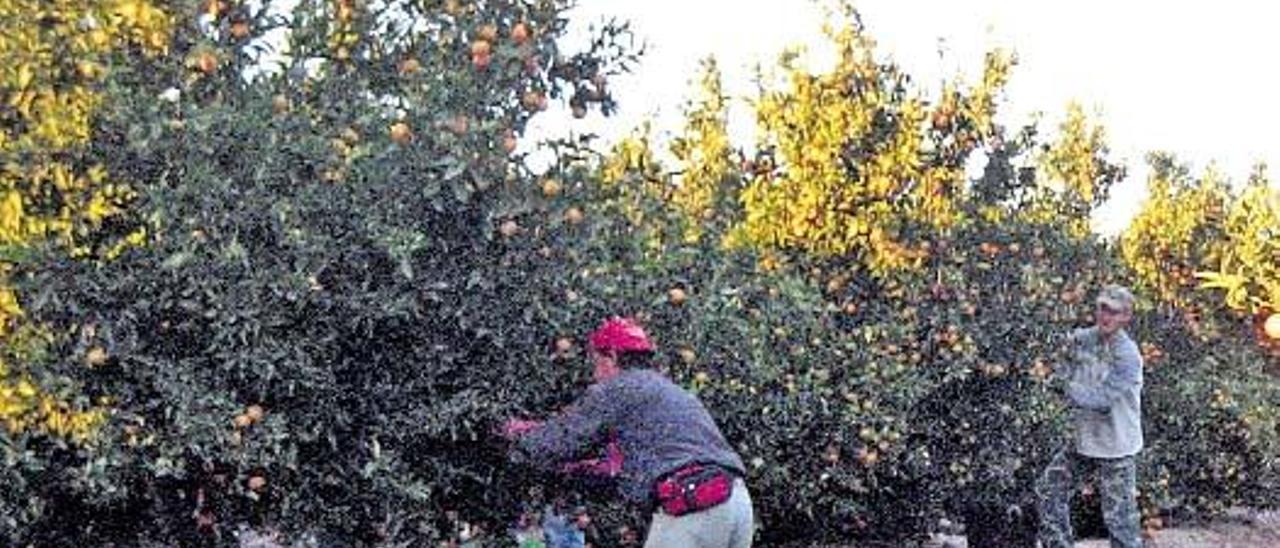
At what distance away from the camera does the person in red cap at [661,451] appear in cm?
645

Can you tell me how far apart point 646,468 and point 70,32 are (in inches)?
108

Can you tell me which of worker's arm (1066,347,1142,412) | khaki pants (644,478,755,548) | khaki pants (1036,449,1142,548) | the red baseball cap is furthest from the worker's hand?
khaki pants (1036,449,1142,548)

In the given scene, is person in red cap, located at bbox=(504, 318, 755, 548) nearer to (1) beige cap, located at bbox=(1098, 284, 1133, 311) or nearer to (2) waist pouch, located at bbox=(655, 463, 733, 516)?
(2) waist pouch, located at bbox=(655, 463, 733, 516)

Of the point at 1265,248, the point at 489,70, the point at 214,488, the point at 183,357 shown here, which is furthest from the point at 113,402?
the point at 1265,248

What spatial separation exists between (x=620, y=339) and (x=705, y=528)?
815mm

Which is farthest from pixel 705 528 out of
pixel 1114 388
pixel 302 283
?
pixel 1114 388

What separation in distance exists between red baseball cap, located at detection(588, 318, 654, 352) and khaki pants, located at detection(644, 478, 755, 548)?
0.66m

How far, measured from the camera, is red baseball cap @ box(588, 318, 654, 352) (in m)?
6.69

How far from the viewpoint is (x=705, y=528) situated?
6457 mm

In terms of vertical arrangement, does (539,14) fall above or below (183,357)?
above

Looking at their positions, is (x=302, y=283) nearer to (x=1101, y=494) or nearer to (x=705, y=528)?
(x=705, y=528)

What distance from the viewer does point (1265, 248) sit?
12.0 m

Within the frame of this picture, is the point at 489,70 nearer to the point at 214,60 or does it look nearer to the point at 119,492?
the point at 214,60

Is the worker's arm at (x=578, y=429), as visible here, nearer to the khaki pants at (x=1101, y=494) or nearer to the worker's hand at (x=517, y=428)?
the worker's hand at (x=517, y=428)
